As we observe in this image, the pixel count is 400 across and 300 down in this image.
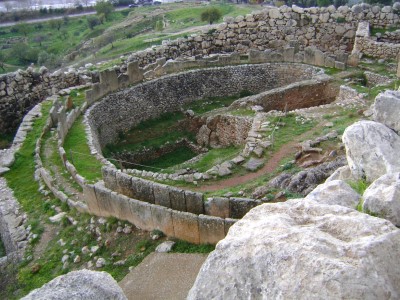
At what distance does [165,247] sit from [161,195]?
4.36 ft

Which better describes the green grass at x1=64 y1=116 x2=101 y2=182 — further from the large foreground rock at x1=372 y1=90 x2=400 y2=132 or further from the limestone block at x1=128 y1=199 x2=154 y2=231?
the large foreground rock at x1=372 y1=90 x2=400 y2=132

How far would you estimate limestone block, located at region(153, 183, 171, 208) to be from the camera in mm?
11039

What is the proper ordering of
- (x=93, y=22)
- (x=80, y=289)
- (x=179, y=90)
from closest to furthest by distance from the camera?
1. (x=80, y=289)
2. (x=179, y=90)
3. (x=93, y=22)

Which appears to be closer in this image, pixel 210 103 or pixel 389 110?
pixel 389 110

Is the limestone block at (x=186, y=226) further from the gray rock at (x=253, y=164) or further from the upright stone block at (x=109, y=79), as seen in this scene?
the upright stone block at (x=109, y=79)

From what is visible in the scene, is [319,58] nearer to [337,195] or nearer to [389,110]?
[389,110]

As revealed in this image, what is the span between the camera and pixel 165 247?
10391 millimetres

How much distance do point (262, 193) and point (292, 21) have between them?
17117mm

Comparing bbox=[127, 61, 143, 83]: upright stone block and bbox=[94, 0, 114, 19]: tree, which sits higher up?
bbox=[127, 61, 143, 83]: upright stone block

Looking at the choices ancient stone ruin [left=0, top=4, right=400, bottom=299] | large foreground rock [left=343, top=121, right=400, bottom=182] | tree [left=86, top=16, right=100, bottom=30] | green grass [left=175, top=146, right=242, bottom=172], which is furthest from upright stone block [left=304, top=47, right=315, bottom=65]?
tree [left=86, top=16, right=100, bottom=30]

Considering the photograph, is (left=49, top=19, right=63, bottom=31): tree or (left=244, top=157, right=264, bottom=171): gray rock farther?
(left=49, top=19, right=63, bottom=31): tree

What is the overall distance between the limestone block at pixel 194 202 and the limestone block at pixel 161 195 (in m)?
0.56

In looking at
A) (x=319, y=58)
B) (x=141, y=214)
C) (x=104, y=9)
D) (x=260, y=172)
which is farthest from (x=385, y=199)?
(x=104, y=9)

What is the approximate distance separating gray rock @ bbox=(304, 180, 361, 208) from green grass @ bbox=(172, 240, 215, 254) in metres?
4.24
